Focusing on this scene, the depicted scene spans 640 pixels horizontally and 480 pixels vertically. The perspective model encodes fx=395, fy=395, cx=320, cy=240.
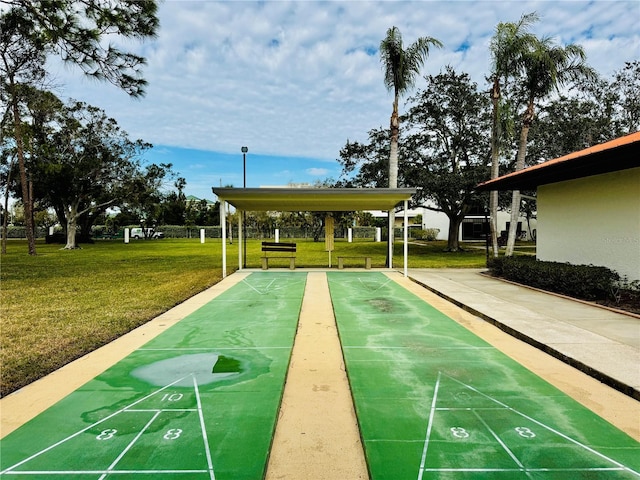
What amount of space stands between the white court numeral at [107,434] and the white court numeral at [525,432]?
310cm

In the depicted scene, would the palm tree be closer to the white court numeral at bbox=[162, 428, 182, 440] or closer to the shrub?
the shrub

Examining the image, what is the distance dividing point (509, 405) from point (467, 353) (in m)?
1.48

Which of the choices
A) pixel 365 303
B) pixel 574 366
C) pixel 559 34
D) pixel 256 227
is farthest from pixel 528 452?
pixel 256 227

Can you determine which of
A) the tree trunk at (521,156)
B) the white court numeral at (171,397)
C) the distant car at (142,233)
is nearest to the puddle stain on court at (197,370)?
the white court numeral at (171,397)

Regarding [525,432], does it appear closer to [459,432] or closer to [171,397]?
[459,432]

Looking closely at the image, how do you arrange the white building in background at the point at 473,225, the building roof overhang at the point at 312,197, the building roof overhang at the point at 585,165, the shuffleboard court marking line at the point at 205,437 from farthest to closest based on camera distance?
1. the white building in background at the point at 473,225
2. the building roof overhang at the point at 312,197
3. the building roof overhang at the point at 585,165
4. the shuffleboard court marking line at the point at 205,437

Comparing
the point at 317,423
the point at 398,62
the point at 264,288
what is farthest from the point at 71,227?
the point at 317,423

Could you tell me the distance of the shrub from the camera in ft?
27.6

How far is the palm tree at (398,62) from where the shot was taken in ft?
50.1

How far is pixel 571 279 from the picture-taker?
8812 millimetres

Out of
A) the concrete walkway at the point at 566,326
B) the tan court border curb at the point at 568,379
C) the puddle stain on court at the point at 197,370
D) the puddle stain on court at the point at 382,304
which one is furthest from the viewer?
the puddle stain on court at the point at 382,304

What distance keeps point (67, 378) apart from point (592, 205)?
444 inches

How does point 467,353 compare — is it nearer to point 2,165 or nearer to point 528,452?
point 528,452

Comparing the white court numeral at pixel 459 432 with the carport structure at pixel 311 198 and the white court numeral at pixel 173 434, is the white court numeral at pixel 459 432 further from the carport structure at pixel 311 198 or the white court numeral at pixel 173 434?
the carport structure at pixel 311 198
